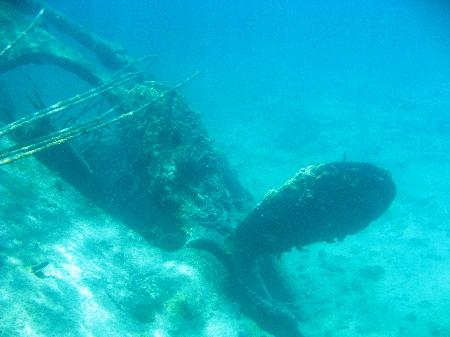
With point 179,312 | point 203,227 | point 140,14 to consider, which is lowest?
→ point 179,312

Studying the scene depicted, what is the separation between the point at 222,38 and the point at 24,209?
9519cm

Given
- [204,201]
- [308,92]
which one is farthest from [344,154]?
[308,92]

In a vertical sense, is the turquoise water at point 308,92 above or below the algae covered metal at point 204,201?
above

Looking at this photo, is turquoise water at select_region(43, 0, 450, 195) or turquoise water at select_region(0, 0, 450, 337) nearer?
turquoise water at select_region(0, 0, 450, 337)

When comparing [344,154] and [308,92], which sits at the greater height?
[308,92]

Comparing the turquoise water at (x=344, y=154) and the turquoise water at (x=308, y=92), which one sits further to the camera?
the turquoise water at (x=308, y=92)

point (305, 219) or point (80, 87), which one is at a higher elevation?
point (80, 87)

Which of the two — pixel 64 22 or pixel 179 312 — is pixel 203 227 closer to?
pixel 179 312

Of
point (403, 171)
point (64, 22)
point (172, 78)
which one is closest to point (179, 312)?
point (64, 22)

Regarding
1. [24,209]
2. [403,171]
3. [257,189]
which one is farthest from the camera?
[403,171]

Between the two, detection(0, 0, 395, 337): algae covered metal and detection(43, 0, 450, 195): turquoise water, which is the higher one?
detection(43, 0, 450, 195): turquoise water

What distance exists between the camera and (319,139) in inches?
934

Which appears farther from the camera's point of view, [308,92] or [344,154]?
[308,92]

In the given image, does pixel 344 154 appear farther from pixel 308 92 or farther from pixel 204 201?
pixel 308 92
